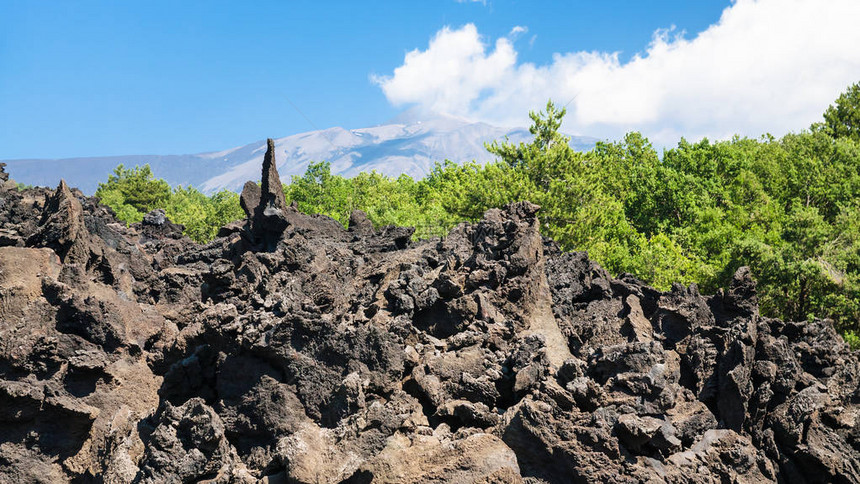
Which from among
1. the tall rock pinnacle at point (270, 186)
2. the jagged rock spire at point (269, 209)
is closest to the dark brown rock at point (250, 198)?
the jagged rock spire at point (269, 209)

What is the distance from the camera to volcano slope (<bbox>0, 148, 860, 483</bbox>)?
9.03 meters

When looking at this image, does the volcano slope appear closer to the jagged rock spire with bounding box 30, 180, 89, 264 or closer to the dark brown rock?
the jagged rock spire with bounding box 30, 180, 89, 264

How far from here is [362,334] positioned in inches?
418

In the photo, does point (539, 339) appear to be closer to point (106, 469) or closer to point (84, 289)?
point (106, 469)

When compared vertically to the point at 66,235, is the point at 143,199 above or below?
above

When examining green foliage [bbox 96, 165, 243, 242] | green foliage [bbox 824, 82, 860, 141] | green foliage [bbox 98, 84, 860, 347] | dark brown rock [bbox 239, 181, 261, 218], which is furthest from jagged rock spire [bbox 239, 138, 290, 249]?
green foliage [bbox 824, 82, 860, 141]

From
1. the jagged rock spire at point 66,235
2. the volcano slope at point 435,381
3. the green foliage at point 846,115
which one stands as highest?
the green foliage at point 846,115

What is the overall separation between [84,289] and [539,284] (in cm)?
1192

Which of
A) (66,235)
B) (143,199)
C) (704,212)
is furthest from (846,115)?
(143,199)

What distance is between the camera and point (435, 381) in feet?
35.2

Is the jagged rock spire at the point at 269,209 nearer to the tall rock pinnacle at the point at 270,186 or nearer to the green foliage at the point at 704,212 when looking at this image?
the tall rock pinnacle at the point at 270,186

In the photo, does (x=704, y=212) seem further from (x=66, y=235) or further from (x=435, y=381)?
(x=66, y=235)

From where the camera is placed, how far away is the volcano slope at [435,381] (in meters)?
9.03

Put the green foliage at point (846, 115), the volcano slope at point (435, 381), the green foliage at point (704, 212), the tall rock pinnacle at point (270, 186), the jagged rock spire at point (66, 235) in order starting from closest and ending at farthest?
the volcano slope at point (435, 381) < the jagged rock spire at point (66, 235) < the tall rock pinnacle at point (270, 186) < the green foliage at point (704, 212) < the green foliage at point (846, 115)
